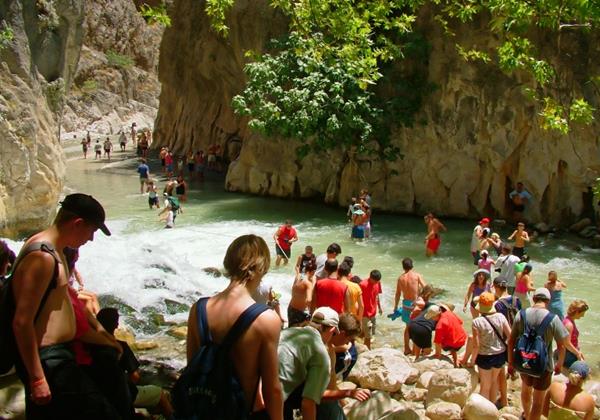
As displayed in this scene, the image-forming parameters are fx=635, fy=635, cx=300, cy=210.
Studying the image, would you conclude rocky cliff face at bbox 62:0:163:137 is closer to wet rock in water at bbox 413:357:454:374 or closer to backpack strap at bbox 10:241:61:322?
wet rock in water at bbox 413:357:454:374

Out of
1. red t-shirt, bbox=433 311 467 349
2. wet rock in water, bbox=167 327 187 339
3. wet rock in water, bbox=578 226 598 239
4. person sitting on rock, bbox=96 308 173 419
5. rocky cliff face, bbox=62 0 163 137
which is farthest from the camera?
rocky cliff face, bbox=62 0 163 137

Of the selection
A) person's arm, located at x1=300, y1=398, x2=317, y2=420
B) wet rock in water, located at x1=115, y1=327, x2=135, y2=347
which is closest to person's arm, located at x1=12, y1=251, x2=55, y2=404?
person's arm, located at x1=300, y1=398, x2=317, y2=420

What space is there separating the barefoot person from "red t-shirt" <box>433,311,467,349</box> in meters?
5.69

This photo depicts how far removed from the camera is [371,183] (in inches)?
869

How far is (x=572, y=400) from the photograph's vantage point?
612 cm

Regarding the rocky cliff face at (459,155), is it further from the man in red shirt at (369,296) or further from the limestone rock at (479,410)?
the limestone rock at (479,410)

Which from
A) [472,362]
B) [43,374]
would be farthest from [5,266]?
[472,362]

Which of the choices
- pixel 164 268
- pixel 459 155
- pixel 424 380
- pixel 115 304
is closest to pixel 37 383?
pixel 424 380

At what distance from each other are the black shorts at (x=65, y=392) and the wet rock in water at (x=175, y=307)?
8.70 meters

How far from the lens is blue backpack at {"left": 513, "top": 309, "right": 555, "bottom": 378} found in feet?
19.9

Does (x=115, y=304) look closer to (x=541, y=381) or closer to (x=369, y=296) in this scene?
(x=369, y=296)

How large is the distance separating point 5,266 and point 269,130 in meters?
16.4

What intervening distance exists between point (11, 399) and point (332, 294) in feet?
12.9

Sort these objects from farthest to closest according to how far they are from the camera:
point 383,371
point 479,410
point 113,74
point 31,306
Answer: point 113,74 < point 383,371 < point 479,410 < point 31,306
